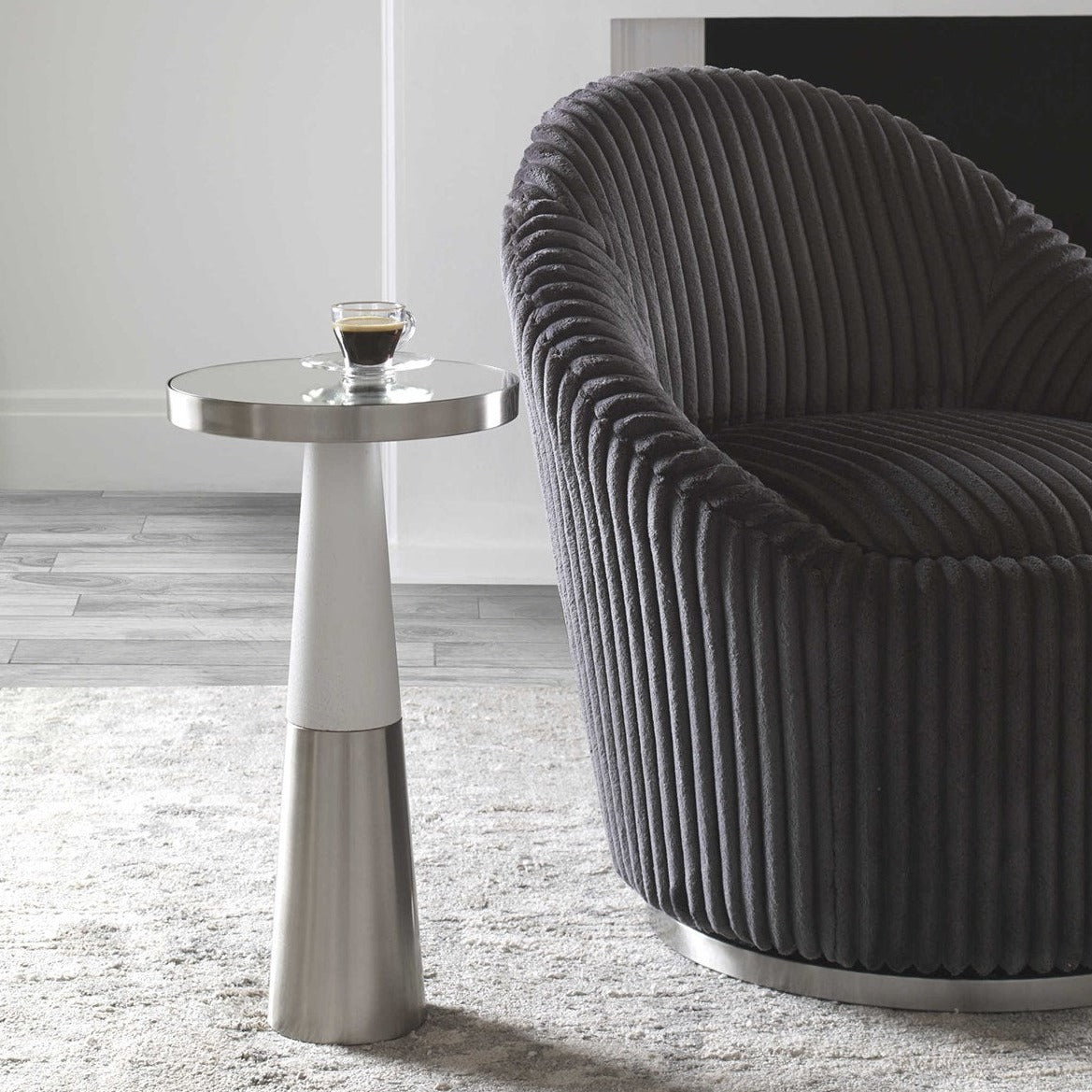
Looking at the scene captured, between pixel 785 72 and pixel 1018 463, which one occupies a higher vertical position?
pixel 785 72

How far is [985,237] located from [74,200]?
2448mm

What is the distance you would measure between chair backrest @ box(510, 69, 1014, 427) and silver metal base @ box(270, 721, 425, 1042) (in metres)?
0.56

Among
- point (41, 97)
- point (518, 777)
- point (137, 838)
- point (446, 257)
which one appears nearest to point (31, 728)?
point (137, 838)

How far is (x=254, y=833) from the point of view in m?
1.70

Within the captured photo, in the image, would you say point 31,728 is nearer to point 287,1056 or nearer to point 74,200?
point 287,1056

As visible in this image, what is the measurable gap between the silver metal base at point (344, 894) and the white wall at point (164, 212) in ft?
7.98

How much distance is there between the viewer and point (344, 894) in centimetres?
126

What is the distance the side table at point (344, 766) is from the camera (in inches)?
48.6

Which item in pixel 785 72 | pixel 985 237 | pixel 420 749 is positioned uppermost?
pixel 785 72

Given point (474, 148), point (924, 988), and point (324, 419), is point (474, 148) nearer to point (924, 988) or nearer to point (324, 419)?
point (324, 419)

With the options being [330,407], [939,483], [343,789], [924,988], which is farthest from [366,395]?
[924,988]

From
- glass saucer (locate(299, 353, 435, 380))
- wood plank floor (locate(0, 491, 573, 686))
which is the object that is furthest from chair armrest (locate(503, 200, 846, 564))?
wood plank floor (locate(0, 491, 573, 686))

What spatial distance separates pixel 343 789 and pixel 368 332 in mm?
380

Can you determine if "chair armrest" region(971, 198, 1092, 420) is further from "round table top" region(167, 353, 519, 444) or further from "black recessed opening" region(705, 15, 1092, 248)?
"black recessed opening" region(705, 15, 1092, 248)
